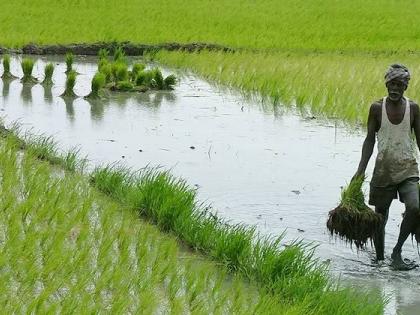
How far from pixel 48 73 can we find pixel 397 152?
23.6 feet

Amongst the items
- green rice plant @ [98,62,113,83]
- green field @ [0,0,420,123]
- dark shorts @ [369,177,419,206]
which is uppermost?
dark shorts @ [369,177,419,206]

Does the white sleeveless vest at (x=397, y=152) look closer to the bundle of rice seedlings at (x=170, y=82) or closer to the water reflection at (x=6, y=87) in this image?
the water reflection at (x=6, y=87)

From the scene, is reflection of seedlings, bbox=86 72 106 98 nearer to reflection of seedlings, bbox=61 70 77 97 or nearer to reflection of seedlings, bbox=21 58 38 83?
reflection of seedlings, bbox=61 70 77 97

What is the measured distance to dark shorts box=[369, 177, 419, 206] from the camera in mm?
5324

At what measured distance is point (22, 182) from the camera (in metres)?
5.92

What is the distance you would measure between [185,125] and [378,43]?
930cm

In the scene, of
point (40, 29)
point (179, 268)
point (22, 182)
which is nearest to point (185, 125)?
point (22, 182)

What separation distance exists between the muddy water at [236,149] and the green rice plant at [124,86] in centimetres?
31

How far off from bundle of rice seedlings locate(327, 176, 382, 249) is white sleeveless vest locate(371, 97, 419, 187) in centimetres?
22

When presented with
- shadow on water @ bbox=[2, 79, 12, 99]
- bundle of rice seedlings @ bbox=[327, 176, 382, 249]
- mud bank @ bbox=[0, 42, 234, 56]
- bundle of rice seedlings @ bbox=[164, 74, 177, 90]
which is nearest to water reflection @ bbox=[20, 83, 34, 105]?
shadow on water @ bbox=[2, 79, 12, 99]

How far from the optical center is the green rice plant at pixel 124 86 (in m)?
11.5

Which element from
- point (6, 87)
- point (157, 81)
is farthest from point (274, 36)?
point (6, 87)

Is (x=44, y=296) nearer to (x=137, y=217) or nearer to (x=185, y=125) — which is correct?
(x=137, y=217)

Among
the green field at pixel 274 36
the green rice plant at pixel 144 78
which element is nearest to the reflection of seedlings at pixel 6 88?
the green rice plant at pixel 144 78
